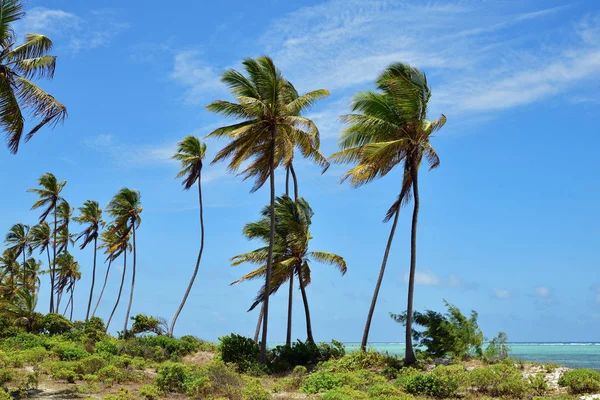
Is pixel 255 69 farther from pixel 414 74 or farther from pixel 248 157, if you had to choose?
pixel 414 74

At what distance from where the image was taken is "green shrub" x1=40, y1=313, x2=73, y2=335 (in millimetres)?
30672

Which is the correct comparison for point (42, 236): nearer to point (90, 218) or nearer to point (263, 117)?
point (90, 218)

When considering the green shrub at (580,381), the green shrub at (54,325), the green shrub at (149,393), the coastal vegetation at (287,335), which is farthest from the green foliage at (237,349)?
the green shrub at (54,325)

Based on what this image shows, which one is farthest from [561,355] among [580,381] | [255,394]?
[255,394]

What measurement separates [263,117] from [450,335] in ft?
35.3

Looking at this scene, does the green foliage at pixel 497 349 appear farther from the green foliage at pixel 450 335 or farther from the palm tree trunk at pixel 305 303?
the palm tree trunk at pixel 305 303

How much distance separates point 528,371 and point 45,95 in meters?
15.6

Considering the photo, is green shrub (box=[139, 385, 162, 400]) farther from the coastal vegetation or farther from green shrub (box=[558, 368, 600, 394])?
green shrub (box=[558, 368, 600, 394])

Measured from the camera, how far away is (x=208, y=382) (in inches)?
575

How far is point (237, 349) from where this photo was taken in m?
22.2

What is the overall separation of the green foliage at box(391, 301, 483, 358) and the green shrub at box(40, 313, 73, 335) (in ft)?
65.9

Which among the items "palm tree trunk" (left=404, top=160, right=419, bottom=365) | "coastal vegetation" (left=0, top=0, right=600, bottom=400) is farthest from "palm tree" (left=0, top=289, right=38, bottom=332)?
"palm tree trunk" (left=404, top=160, right=419, bottom=365)

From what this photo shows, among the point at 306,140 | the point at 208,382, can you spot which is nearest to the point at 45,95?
the point at 208,382

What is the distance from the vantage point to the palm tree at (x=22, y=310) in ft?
100
